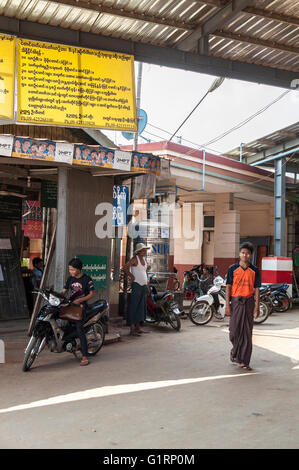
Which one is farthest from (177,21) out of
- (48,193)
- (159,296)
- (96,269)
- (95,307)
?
(159,296)

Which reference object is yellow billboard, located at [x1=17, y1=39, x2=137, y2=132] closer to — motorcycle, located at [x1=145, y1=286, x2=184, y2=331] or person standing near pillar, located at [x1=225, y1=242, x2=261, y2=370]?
person standing near pillar, located at [x1=225, y1=242, x2=261, y2=370]

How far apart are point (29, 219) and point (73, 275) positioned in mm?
6912

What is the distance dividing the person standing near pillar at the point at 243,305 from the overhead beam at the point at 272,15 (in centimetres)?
299

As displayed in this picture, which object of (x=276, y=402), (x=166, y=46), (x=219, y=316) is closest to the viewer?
(x=276, y=402)

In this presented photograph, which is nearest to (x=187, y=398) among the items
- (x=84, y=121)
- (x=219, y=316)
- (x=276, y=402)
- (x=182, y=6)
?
(x=276, y=402)

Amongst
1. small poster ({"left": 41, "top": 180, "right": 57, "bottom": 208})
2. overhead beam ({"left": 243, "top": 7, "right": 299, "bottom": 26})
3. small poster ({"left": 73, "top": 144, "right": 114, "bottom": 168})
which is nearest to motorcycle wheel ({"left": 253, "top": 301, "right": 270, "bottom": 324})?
small poster ({"left": 41, "top": 180, "right": 57, "bottom": 208})

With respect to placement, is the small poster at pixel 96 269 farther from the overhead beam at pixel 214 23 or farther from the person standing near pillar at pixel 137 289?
the overhead beam at pixel 214 23

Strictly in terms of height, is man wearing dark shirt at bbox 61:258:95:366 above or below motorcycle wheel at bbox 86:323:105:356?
above

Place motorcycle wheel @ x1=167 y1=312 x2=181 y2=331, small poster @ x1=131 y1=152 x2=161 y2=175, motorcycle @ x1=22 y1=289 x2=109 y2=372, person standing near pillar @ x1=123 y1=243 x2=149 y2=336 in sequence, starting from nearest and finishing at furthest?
1. motorcycle @ x1=22 y1=289 x2=109 y2=372
2. small poster @ x1=131 y1=152 x2=161 y2=175
3. person standing near pillar @ x1=123 y1=243 x2=149 y2=336
4. motorcycle wheel @ x1=167 y1=312 x2=181 y2=331

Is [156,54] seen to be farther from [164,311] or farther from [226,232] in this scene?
[226,232]

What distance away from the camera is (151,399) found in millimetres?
5215

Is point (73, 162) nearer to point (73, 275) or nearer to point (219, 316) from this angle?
point (73, 275)

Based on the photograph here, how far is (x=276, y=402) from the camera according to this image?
202 inches

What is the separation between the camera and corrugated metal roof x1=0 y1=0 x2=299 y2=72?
614 centimetres
